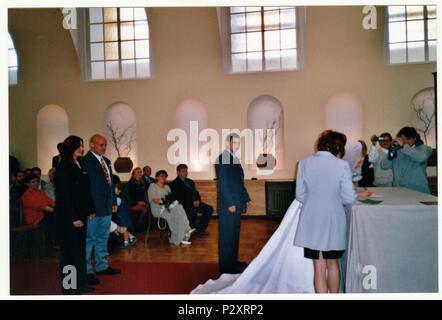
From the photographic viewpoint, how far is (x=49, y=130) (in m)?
7.90

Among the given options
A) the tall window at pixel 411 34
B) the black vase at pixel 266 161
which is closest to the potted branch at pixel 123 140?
the black vase at pixel 266 161

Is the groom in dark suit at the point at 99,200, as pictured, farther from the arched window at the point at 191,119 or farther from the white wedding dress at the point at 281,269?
the arched window at the point at 191,119

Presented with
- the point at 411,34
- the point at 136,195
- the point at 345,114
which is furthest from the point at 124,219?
the point at 411,34

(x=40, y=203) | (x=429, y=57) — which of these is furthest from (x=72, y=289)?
(x=429, y=57)

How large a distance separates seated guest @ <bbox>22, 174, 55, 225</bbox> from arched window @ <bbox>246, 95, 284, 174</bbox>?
12.5 feet

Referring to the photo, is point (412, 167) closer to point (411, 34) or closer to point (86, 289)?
point (86, 289)

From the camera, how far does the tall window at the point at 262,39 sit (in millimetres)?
7926

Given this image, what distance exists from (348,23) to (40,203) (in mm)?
5895

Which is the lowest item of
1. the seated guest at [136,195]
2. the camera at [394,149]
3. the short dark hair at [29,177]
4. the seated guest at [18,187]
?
the seated guest at [136,195]

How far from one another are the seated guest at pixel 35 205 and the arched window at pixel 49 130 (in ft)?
9.71

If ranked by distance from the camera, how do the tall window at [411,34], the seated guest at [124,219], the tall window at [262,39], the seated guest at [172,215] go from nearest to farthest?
the seated guest at [124,219], the seated guest at [172,215], the tall window at [411,34], the tall window at [262,39]
